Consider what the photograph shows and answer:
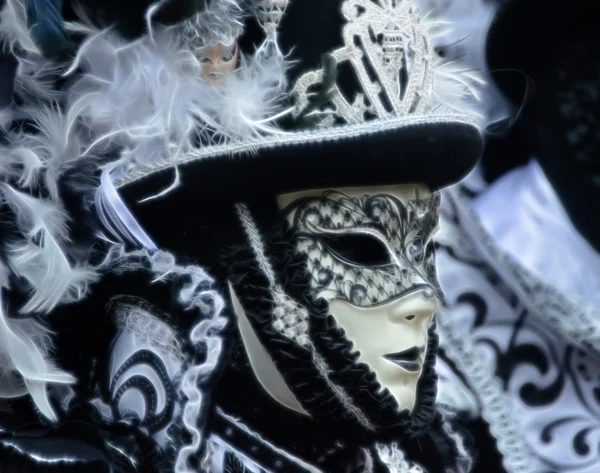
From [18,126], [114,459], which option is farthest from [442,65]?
[114,459]

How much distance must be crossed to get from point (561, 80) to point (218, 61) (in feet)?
3.09

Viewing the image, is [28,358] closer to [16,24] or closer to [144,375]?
[144,375]

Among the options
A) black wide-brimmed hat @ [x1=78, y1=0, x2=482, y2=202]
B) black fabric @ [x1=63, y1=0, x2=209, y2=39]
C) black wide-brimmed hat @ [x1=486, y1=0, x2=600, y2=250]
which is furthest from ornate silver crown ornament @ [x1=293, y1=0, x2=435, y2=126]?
black wide-brimmed hat @ [x1=486, y1=0, x2=600, y2=250]

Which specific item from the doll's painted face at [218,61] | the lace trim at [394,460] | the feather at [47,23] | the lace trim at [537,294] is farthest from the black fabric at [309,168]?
the lace trim at [537,294]

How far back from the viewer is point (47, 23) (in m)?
1.57

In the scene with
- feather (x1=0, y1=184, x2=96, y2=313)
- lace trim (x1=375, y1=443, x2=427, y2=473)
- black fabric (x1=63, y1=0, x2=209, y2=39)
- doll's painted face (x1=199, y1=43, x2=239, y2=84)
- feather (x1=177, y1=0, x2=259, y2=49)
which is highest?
black fabric (x1=63, y1=0, x2=209, y2=39)

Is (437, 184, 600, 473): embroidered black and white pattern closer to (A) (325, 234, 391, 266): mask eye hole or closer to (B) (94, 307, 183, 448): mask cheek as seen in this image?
(A) (325, 234, 391, 266): mask eye hole

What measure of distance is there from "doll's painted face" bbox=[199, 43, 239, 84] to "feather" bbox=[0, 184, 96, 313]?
351mm

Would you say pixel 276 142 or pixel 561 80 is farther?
pixel 561 80

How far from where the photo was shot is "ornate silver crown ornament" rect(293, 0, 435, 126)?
167 centimetres

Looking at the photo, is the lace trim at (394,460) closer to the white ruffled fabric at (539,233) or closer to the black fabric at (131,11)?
the white ruffled fabric at (539,233)

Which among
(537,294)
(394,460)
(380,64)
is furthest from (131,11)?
(537,294)

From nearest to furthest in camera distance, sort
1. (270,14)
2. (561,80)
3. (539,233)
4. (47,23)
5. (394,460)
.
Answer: (47,23) → (270,14) → (394,460) → (561,80) → (539,233)

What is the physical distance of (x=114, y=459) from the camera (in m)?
1.72
